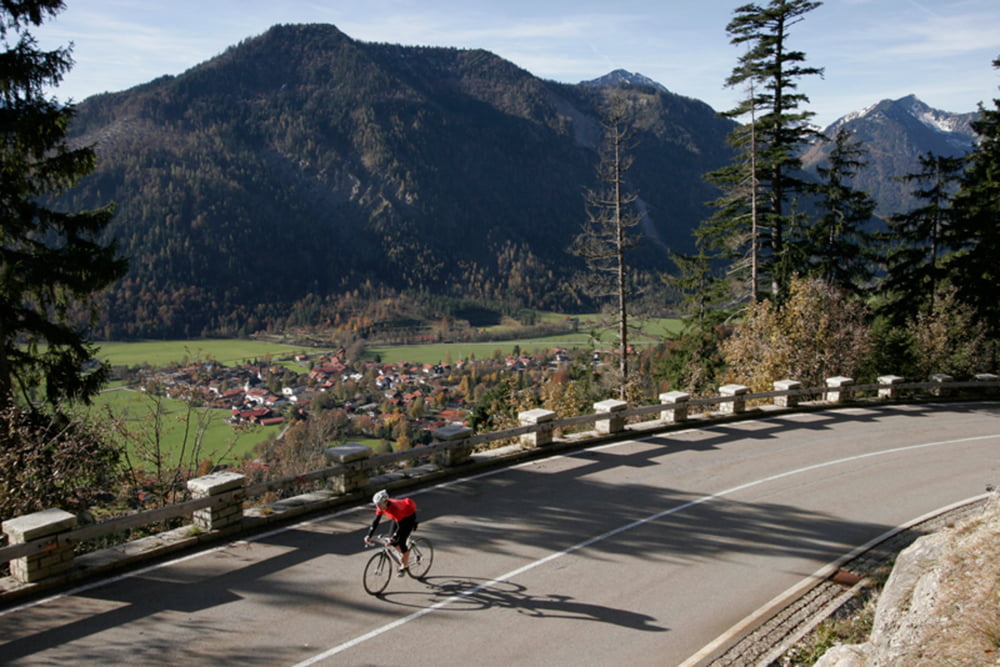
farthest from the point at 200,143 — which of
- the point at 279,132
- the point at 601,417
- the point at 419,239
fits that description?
the point at 601,417

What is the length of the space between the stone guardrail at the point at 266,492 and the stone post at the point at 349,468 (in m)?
0.02

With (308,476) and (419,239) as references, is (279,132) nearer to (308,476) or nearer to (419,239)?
(419,239)

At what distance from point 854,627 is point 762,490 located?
4482 millimetres

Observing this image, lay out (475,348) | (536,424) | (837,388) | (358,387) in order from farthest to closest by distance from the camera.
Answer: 1. (475,348)
2. (358,387)
3. (837,388)
4. (536,424)

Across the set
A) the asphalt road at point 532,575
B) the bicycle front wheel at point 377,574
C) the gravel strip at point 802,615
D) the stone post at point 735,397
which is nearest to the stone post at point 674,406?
the stone post at point 735,397

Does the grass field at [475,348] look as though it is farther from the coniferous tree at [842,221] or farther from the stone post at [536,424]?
the stone post at [536,424]

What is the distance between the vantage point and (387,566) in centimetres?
710

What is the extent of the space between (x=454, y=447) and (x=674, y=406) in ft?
21.6

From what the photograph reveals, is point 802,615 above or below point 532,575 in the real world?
below

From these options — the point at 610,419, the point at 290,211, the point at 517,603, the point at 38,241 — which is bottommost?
the point at 517,603

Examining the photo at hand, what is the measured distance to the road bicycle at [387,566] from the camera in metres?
6.82

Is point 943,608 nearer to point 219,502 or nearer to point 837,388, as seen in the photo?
point 219,502

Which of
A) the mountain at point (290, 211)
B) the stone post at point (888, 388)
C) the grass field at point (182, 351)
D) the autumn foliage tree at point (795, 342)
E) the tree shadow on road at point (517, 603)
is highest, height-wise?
the mountain at point (290, 211)

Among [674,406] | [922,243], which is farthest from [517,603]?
[922,243]
